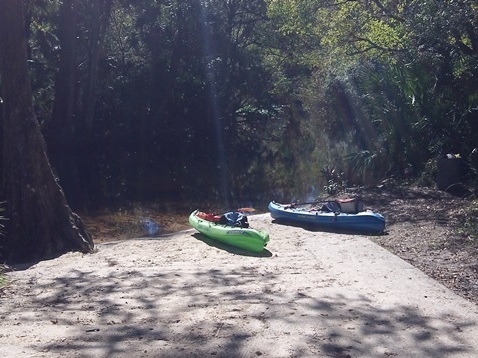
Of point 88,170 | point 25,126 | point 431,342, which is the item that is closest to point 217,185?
point 88,170

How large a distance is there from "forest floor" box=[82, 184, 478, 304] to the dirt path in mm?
372

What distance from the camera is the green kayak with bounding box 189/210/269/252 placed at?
11406mm

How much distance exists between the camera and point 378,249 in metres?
11.1

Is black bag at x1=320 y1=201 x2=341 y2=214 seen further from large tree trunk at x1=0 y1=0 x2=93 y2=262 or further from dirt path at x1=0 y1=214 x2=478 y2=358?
large tree trunk at x1=0 y1=0 x2=93 y2=262

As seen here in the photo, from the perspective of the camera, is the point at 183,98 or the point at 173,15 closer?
the point at 173,15

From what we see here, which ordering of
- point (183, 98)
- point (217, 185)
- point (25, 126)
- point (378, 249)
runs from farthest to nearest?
point (183, 98), point (217, 185), point (25, 126), point (378, 249)

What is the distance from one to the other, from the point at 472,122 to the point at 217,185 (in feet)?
31.0

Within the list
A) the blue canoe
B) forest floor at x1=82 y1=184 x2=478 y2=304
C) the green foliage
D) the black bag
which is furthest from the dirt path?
the green foliage

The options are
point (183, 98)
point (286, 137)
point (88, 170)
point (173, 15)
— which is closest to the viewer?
point (88, 170)

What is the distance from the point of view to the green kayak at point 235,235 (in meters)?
11.4

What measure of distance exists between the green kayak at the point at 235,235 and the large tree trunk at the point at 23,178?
195 cm

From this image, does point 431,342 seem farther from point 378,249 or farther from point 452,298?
point 378,249

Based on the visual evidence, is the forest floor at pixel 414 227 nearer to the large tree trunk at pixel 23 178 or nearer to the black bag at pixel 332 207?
the black bag at pixel 332 207

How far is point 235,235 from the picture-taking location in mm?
11797
